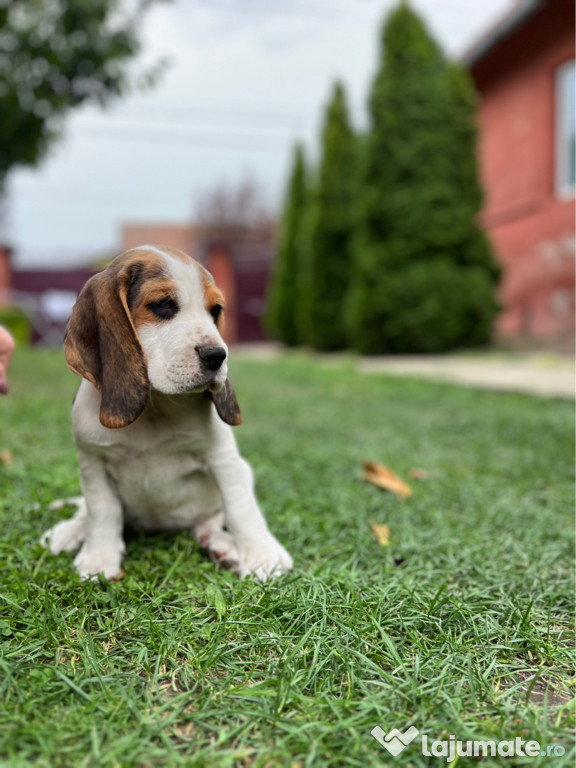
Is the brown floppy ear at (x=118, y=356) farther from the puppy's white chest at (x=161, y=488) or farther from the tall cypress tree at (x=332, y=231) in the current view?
the tall cypress tree at (x=332, y=231)

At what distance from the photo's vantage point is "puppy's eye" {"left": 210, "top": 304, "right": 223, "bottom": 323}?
5.91ft

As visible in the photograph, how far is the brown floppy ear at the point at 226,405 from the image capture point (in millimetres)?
1862

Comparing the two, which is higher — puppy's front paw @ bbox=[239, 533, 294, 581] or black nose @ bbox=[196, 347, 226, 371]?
black nose @ bbox=[196, 347, 226, 371]

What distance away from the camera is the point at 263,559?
1961 mm

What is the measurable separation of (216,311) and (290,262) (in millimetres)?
16897

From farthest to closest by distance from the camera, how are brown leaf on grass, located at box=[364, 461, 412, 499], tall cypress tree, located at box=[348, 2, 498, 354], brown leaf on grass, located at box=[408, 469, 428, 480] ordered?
tall cypress tree, located at box=[348, 2, 498, 354], brown leaf on grass, located at box=[408, 469, 428, 480], brown leaf on grass, located at box=[364, 461, 412, 499]

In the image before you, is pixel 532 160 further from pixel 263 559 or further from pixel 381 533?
pixel 263 559

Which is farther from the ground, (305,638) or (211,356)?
(211,356)

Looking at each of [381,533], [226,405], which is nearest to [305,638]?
[226,405]

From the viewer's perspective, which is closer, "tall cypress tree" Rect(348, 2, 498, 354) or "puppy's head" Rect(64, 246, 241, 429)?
Result: "puppy's head" Rect(64, 246, 241, 429)

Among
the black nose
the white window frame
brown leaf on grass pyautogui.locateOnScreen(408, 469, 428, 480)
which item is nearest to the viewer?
the black nose

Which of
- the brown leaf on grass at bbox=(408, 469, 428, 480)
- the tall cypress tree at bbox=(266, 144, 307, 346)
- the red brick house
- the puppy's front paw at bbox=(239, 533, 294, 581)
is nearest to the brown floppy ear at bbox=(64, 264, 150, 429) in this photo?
the puppy's front paw at bbox=(239, 533, 294, 581)

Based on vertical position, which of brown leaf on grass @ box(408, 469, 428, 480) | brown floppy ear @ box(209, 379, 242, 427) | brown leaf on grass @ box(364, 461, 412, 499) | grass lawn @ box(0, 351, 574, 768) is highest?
brown floppy ear @ box(209, 379, 242, 427)

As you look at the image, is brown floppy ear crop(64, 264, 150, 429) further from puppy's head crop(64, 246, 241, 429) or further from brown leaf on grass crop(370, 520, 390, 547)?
brown leaf on grass crop(370, 520, 390, 547)
